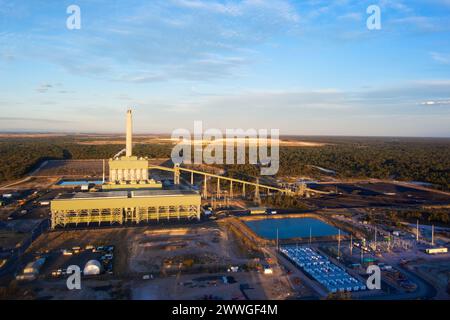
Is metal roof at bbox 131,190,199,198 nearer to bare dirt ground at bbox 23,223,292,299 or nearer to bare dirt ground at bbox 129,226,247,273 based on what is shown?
bare dirt ground at bbox 23,223,292,299

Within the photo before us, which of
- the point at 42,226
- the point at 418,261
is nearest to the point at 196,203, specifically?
the point at 42,226

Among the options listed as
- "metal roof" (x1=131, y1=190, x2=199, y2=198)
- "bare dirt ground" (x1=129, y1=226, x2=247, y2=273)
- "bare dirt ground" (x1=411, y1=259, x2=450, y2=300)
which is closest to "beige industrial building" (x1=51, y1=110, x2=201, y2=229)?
"metal roof" (x1=131, y1=190, x2=199, y2=198)

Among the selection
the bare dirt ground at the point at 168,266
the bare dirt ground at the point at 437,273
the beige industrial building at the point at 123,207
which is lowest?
the bare dirt ground at the point at 437,273

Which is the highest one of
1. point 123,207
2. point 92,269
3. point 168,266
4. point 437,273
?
point 123,207

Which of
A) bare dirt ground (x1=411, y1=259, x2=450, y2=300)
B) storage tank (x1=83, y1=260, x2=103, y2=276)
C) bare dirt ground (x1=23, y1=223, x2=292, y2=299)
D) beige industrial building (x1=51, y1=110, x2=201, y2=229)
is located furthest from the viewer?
beige industrial building (x1=51, y1=110, x2=201, y2=229)

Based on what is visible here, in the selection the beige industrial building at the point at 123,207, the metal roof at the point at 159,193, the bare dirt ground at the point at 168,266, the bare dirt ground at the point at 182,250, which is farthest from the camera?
the metal roof at the point at 159,193

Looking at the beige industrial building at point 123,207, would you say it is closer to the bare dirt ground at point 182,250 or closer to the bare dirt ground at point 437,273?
the bare dirt ground at point 182,250

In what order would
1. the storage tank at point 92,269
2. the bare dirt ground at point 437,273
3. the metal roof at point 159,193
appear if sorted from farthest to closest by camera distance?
1. the metal roof at point 159,193
2. the storage tank at point 92,269
3. the bare dirt ground at point 437,273

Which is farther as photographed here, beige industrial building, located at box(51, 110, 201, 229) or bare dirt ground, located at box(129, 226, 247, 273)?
beige industrial building, located at box(51, 110, 201, 229)

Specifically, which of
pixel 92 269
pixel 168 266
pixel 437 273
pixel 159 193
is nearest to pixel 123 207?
pixel 159 193

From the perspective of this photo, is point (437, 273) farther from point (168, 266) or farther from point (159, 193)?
point (159, 193)

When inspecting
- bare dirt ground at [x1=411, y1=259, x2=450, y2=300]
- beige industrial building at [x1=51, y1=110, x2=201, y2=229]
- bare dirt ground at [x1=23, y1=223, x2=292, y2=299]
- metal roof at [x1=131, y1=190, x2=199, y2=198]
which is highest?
metal roof at [x1=131, y1=190, x2=199, y2=198]

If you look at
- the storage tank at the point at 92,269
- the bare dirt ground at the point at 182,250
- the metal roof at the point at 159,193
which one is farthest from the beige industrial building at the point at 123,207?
the storage tank at the point at 92,269
